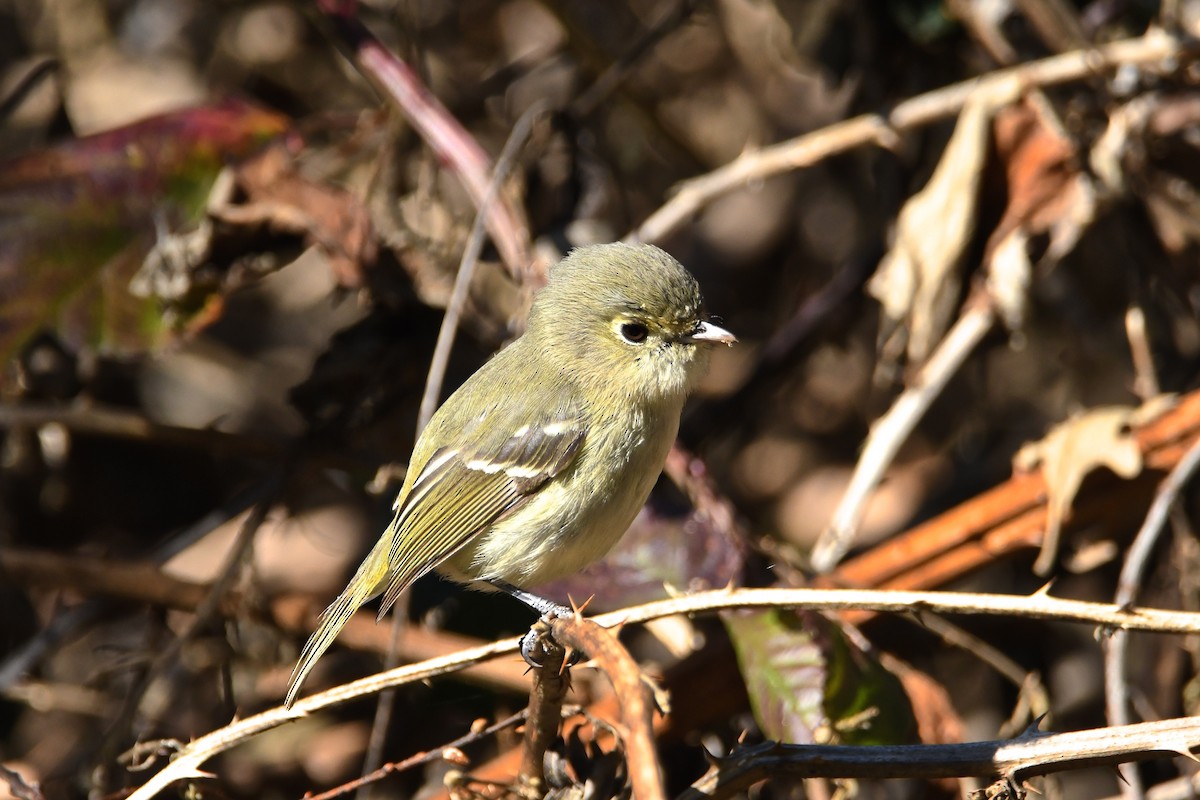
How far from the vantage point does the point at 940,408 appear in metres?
4.72

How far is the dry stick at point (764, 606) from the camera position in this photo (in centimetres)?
174

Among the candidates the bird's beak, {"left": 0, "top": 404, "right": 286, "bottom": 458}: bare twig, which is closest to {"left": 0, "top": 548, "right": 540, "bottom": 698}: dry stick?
{"left": 0, "top": 404, "right": 286, "bottom": 458}: bare twig

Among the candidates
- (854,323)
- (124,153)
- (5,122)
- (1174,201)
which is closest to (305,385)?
(124,153)

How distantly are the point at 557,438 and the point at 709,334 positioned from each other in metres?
0.43

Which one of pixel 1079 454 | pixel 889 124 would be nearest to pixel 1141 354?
pixel 1079 454

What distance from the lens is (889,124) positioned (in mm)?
3383

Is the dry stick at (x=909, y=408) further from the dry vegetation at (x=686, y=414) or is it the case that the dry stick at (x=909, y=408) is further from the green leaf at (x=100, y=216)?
the green leaf at (x=100, y=216)

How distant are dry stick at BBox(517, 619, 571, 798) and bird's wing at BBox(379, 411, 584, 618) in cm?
70

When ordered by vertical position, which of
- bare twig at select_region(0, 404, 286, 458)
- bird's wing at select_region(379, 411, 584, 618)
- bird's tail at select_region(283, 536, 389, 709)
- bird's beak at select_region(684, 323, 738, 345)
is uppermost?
bird's beak at select_region(684, 323, 738, 345)

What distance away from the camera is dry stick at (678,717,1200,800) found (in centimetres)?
165

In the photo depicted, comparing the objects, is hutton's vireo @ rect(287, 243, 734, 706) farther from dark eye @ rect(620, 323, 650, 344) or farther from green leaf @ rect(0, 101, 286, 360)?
green leaf @ rect(0, 101, 286, 360)

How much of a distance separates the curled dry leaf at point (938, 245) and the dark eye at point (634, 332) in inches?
30.6

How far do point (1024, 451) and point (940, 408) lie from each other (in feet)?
5.13

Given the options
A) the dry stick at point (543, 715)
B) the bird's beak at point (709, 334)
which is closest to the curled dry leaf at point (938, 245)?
the bird's beak at point (709, 334)
